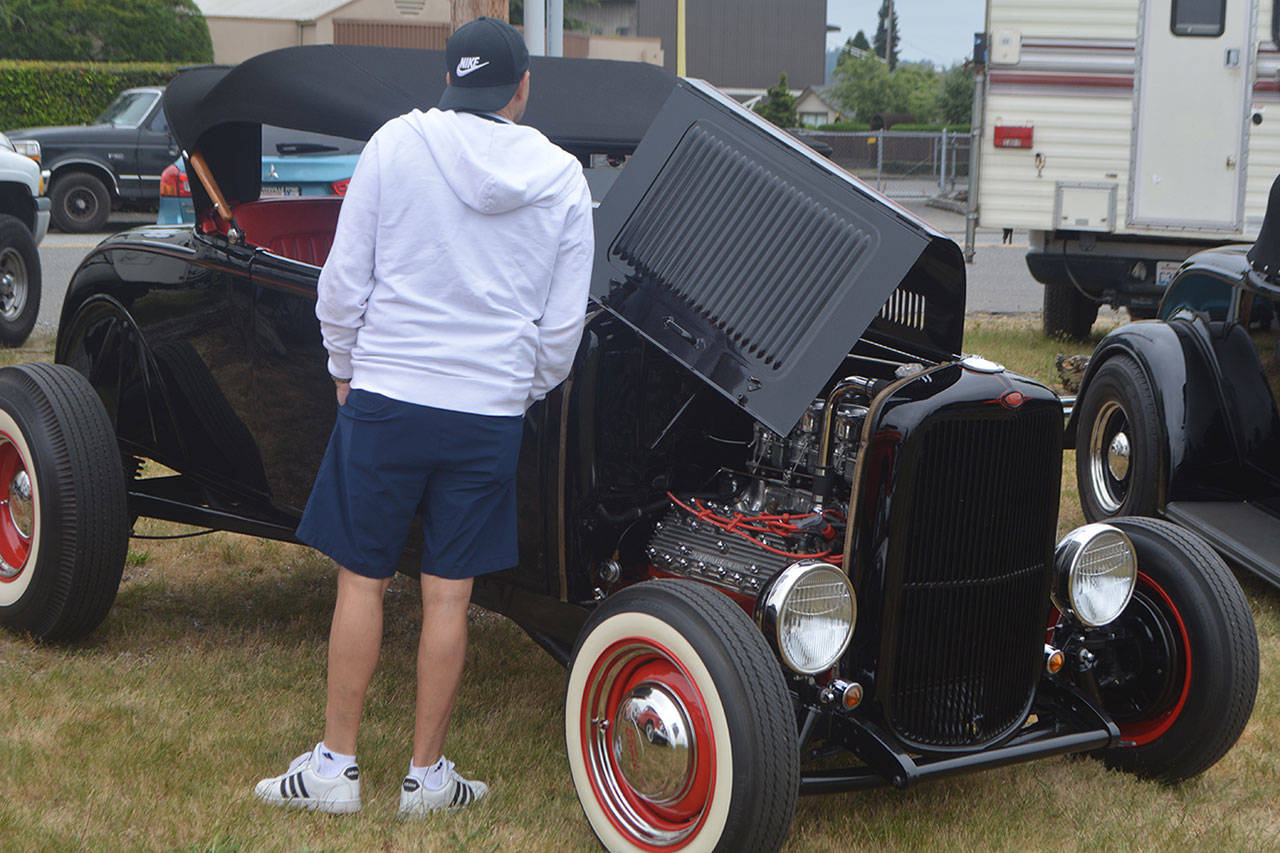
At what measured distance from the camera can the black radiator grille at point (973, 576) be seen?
3025mm

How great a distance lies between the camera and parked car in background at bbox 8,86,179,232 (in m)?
17.3

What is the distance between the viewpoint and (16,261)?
359 inches

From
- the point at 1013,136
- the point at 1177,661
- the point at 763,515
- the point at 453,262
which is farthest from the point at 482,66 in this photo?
the point at 1013,136

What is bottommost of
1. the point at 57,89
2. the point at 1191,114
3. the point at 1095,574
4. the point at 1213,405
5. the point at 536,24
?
the point at 1095,574

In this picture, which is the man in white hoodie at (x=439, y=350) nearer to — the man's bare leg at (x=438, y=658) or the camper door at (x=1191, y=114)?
the man's bare leg at (x=438, y=658)

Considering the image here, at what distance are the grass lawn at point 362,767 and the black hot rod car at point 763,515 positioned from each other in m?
0.19

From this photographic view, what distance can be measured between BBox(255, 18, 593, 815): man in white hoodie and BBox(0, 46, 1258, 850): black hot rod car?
27 centimetres

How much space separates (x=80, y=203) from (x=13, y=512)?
1462cm

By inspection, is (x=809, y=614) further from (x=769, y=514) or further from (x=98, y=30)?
(x=98, y=30)

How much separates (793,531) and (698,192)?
83 cm

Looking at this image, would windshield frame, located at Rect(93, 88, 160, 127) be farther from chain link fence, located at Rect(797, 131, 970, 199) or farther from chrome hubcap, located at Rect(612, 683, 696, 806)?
chrome hubcap, located at Rect(612, 683, 696, 806)

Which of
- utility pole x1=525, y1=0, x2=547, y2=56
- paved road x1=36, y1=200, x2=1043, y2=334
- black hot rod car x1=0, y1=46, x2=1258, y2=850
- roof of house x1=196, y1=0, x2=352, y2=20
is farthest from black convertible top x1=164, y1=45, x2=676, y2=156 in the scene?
roof of house x1=196, y1=0, x2=352, y2=20

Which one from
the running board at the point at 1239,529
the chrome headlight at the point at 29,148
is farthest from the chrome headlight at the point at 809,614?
the chrome headlight at the point at 29,148

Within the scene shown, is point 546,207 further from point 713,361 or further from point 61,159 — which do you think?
point 61,159
